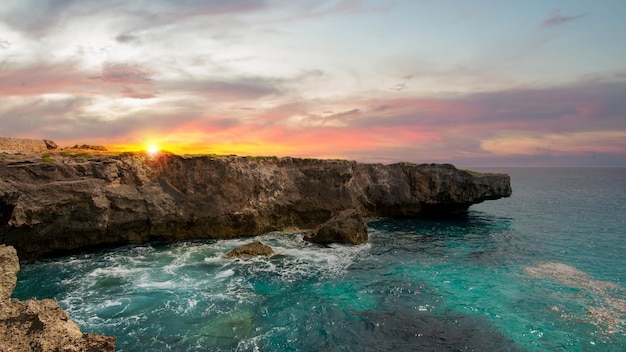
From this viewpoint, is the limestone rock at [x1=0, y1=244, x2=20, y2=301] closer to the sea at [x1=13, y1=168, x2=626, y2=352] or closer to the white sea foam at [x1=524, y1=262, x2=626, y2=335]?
the sea at [x1=13, y1=168, x2=626, y2=352]

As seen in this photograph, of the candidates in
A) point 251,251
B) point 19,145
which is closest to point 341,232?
point 251,251

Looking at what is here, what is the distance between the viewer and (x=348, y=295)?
2355 centimetres

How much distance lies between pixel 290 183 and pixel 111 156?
68.3ft

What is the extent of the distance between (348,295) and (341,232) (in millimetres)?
13873

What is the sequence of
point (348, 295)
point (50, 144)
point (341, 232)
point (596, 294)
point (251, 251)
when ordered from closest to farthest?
point (348, 295) → point (596, 294) → point (251, 251) → point (341, 232) → point (50, 144)

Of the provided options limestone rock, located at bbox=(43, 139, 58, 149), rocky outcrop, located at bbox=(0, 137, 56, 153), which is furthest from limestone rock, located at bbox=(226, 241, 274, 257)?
limestone rock, located at bbox=(43, 139, 58, 149)

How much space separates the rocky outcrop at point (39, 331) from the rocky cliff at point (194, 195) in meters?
21.0

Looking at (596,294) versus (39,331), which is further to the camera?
(596,294)

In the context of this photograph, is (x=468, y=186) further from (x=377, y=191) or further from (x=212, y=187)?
(x=212, y=187)

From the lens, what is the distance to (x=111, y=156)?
117 ft

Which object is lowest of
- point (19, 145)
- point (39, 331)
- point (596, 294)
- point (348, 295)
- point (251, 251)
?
point (596, 294)

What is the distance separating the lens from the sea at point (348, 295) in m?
17.9

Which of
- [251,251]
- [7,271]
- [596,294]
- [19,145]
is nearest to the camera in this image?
[7,271]

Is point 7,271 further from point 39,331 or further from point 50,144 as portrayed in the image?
point 50,144
